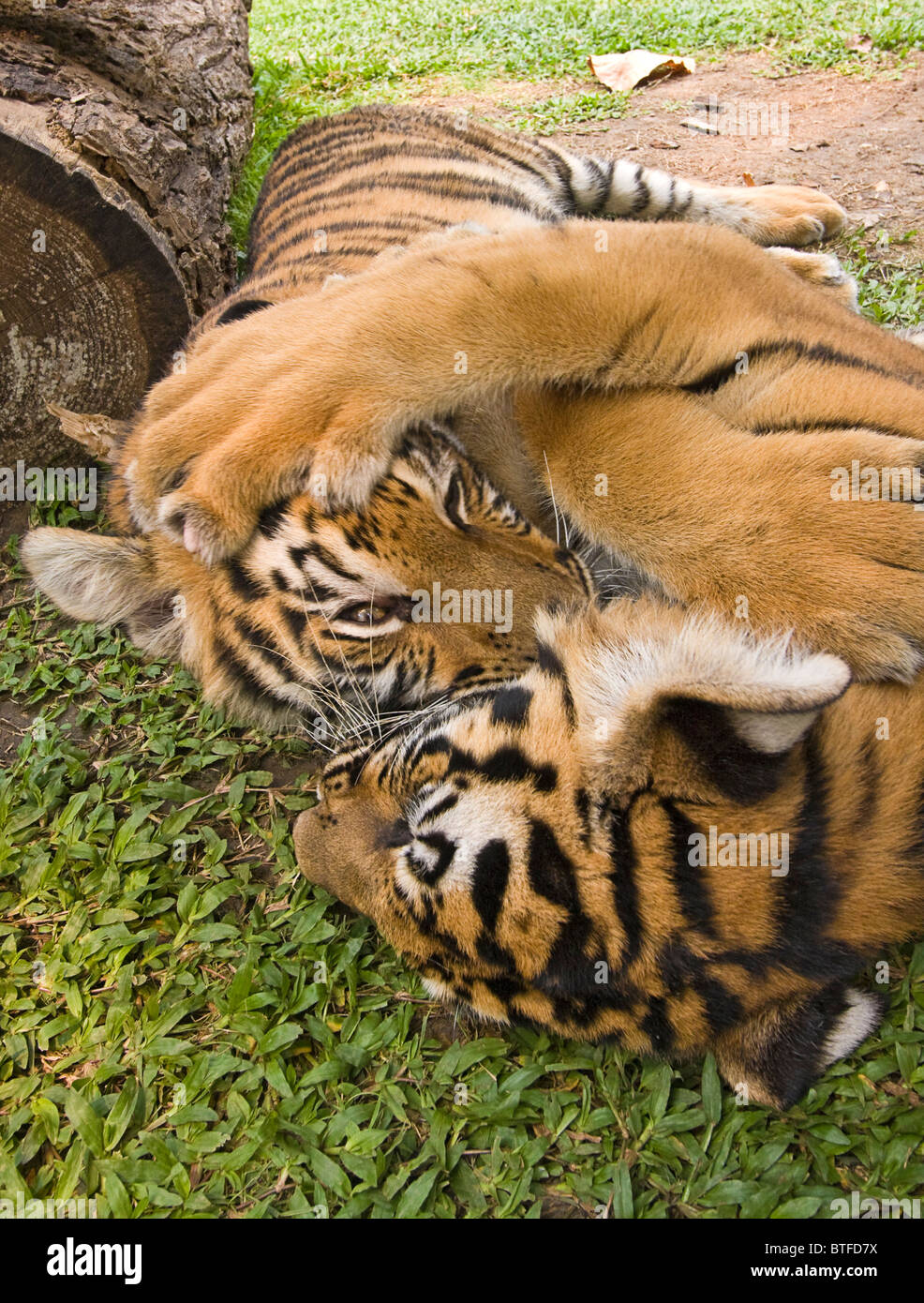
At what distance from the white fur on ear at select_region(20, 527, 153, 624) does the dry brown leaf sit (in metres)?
5.21

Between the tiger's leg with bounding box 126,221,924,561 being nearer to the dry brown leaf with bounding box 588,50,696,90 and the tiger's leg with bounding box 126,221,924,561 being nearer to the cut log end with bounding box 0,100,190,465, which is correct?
the cut log end with bounding box 0,100,190,465

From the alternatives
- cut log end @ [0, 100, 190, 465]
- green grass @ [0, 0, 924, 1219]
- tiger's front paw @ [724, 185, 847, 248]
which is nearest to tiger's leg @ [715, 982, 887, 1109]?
green grass @ [0, 0, 924, 1219]

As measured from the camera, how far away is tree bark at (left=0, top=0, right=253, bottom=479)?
8.79 feet

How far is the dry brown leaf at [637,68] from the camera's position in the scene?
5953mm

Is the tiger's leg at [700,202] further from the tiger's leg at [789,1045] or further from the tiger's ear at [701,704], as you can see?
the tiger's leg at [789,1045]

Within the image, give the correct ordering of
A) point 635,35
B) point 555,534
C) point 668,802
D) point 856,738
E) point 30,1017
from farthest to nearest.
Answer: point 635,35
point 555,534
point 30,1017
point 856,738
point 668,802

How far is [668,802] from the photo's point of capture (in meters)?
1.53

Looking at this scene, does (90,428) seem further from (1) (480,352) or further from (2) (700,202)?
(2) (700,202)

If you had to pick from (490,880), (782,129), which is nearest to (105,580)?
(490,880)

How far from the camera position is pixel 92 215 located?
272 cm

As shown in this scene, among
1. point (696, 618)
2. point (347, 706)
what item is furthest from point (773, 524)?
point (347, 706)

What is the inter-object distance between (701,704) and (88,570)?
1698mm
